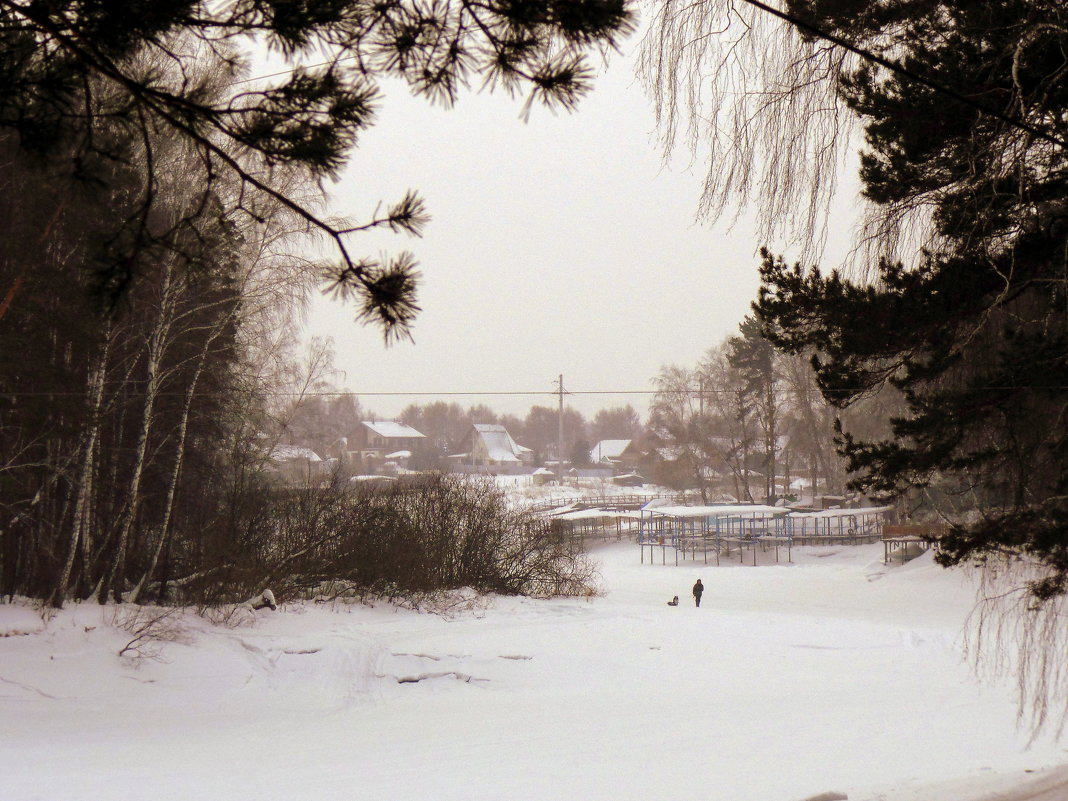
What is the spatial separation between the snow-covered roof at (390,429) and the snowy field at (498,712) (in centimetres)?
6617

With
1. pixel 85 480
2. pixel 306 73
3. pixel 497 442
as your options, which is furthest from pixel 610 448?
pixel 306 73

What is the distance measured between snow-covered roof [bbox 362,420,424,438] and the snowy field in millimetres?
66171

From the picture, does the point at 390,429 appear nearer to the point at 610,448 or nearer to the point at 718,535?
the point at 610,448

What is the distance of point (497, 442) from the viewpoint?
3361 inches

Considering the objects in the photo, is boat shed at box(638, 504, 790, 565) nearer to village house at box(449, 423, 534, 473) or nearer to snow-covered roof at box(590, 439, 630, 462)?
village house at box(449, 423, 534, 473)

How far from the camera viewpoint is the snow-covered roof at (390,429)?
275ft

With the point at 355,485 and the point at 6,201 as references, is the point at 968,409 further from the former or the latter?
the point at 355,485

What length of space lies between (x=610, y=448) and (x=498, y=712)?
84688 millimetres

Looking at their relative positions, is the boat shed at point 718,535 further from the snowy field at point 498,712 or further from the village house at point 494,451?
the village house at point 494,451

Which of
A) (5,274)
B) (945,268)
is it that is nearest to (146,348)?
(5,274)

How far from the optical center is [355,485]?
68.6 feet

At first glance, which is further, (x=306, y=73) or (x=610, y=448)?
(x=610, y=448)

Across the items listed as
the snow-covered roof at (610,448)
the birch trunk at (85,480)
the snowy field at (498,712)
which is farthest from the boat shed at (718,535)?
the snow-covered roof at (610,448)

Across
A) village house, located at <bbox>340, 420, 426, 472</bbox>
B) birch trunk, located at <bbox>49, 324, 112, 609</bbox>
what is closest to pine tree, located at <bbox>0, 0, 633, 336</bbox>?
birch trunk, located at <bbox>49, 324, 112, 609</bbox>
